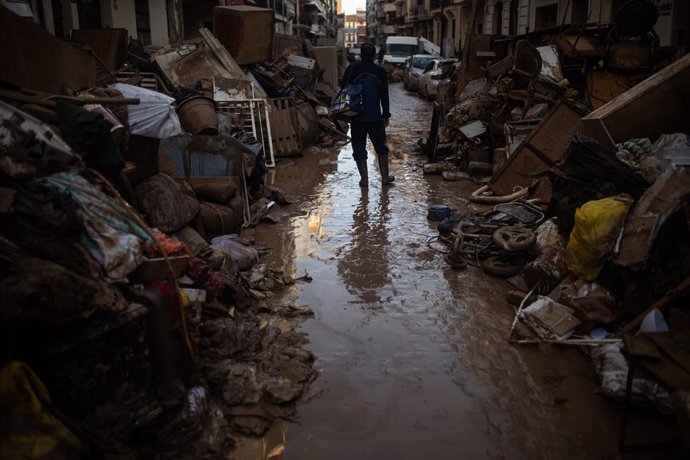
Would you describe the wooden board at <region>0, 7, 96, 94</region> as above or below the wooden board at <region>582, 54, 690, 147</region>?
above

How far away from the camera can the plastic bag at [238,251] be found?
217 inches

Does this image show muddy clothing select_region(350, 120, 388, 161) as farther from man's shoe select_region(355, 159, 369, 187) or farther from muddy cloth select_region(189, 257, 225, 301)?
muddy cloth select_region(189, 257, 225, 301)

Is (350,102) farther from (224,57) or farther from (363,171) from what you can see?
(224,57)

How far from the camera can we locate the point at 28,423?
244 cm

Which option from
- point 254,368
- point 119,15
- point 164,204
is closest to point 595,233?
point 254,368

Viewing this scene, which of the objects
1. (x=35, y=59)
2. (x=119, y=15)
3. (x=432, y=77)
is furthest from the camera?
(x=432, y=77)

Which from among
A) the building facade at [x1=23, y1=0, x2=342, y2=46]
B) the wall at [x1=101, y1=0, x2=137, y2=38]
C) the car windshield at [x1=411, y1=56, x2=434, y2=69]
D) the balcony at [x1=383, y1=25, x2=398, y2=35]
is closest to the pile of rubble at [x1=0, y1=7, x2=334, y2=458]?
the building facade at [x1=23, y1=0, x2=342, y2=46]

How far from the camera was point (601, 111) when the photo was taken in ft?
20.7

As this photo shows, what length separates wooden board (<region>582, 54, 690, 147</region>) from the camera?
5.79 meters

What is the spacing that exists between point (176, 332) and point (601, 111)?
5189 millimetres

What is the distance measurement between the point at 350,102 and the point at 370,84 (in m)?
0.39

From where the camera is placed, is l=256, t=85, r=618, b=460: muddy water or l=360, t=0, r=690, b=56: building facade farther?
l=360, t=0, r=690, b=56: building facade

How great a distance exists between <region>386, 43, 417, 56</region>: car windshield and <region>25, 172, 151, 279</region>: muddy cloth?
34188mm

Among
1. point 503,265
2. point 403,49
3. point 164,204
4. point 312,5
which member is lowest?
point 503,265
